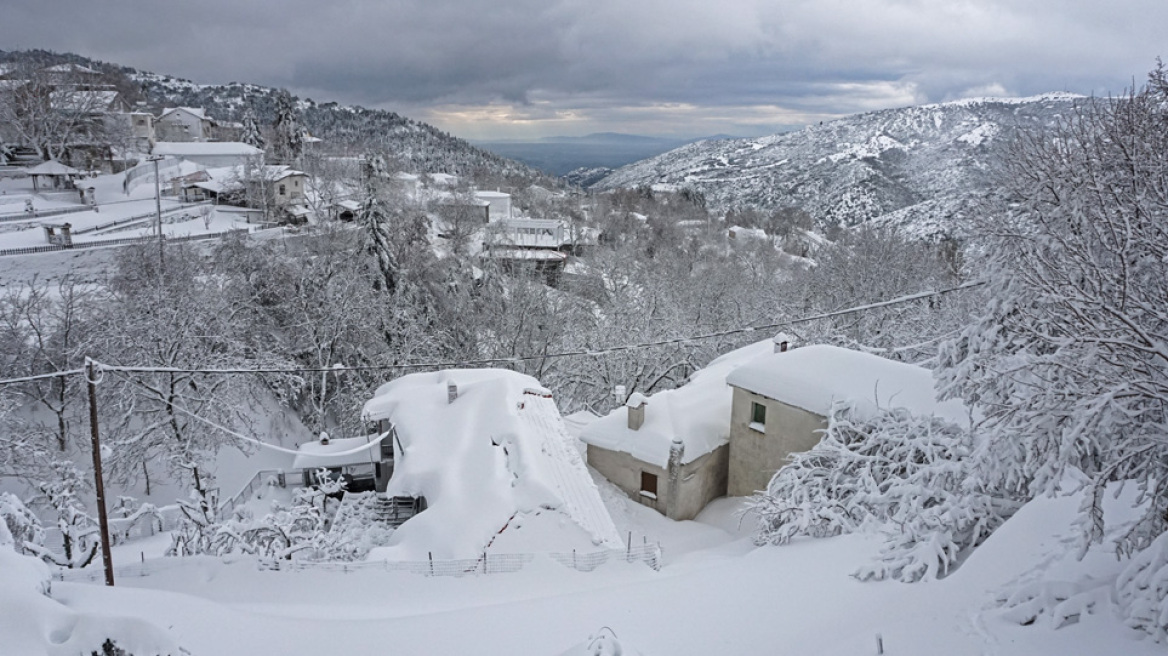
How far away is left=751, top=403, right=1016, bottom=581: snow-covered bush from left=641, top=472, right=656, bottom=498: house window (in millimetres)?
4311

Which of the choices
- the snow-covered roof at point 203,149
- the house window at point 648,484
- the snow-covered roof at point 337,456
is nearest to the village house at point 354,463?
the snow-covered roof at point 337,456

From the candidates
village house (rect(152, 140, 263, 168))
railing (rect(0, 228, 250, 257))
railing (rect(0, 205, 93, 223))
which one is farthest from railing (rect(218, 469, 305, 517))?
village house (rect(152, 140, 263, 168))

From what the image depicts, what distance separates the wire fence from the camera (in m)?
9.46

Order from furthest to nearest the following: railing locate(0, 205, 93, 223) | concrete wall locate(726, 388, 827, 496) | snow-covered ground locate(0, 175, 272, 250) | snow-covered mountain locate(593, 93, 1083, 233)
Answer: snow-covered mountain locate(593, 93, 1083, 233), railing locate(0, 205, 93, 223), snow-covered ground locate(0, 175, 272, 250), concrete wall locate(726, 388, 827, 496)

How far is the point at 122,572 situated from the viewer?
9.48 metres

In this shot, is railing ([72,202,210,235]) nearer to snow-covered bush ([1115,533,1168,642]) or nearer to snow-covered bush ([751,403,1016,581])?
snow-covered bush ([751,403,1016,581])

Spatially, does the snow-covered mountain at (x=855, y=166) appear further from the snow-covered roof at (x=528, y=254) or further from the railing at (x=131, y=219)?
the railing at (x=131, y=219)

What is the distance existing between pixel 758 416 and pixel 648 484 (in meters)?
3.49

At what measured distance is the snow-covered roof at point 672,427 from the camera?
17297 mm

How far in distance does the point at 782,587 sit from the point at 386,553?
6.36m

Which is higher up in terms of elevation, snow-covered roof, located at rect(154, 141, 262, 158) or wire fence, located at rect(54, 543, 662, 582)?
snow-covered roof, located at rect(154, 141, 262, 158)

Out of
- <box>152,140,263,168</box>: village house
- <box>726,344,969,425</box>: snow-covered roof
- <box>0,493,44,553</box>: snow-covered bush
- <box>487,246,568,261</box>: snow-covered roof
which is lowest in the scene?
<box>0,493,44,553</box>: snow-covered bush

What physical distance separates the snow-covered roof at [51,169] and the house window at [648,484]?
4367 centimetres

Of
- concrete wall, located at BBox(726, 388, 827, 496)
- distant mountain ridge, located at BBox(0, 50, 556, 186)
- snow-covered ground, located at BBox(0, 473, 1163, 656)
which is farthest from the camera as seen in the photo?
distant mountain ridge, located at BBox(0, 50, 556, 186)
